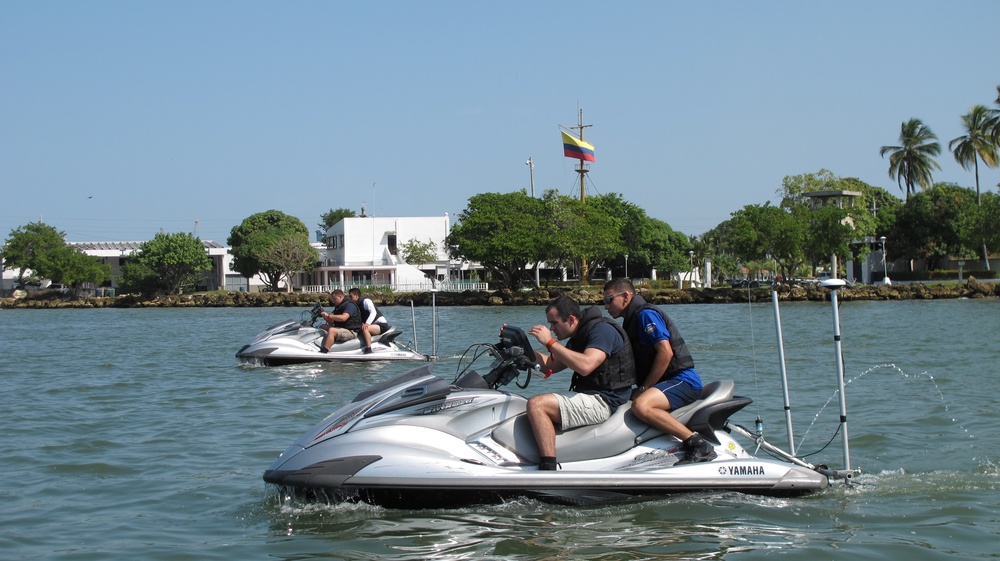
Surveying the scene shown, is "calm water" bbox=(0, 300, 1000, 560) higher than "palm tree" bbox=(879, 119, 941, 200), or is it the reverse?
"palm tree" bbox=(879, 119, 941, 200)

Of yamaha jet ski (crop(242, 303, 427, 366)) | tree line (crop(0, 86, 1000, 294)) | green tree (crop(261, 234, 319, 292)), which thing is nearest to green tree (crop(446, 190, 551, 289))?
tree line (crop(0, 86, 1000, 294))

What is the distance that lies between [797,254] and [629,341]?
6043cm

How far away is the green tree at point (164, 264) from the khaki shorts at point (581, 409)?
76.7 m

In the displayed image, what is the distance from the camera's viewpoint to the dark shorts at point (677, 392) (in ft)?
24.5

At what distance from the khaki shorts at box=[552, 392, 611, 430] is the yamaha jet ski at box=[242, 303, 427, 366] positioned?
12.3 metres

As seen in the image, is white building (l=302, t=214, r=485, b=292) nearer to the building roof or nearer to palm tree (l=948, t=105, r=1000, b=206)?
the building roof

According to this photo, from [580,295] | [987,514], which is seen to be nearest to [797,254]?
[580,295]

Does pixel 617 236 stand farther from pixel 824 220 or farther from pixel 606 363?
pixel 606 363

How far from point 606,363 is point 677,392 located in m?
0.64

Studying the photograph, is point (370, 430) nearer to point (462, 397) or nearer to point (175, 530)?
point (462, 397)

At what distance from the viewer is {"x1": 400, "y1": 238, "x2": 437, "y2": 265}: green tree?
8238 cm

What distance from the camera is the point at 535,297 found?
63719 mm

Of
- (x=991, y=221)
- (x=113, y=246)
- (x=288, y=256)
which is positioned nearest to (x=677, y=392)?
(x=991, y=221)

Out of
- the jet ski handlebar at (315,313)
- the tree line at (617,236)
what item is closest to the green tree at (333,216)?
the tree line at (617,236)
